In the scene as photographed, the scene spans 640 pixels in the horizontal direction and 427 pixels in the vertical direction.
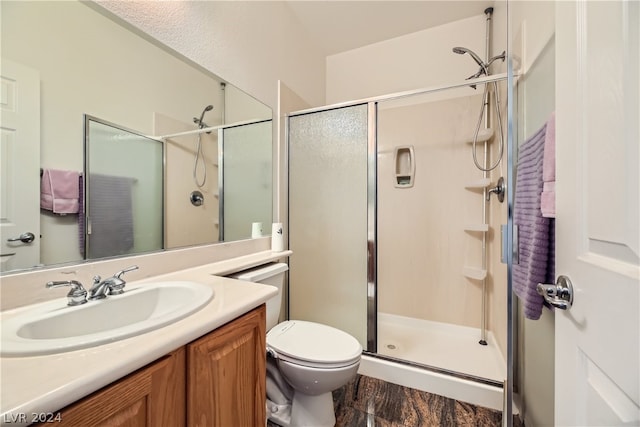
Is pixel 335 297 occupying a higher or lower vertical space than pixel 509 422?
higher

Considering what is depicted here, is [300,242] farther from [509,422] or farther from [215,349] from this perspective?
[509,422]

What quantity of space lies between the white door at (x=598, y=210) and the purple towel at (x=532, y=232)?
268mm

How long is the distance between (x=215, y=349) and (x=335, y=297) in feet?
4.23

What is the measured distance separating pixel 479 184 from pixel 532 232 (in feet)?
3.82

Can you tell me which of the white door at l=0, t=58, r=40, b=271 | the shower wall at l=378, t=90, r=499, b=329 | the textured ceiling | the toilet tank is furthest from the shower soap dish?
the white door at l=0, t=58, r=40, b=271

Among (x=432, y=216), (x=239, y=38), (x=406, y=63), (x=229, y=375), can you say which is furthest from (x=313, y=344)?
(x=406, y=63)

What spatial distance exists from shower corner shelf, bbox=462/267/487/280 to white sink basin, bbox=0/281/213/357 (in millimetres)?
1967

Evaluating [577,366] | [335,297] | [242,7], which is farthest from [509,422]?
[242,7]

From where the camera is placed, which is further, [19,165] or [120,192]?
[120,192]

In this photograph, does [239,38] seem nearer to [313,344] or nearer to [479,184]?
[313,344]

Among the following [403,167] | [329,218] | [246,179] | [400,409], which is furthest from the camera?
[403,167]

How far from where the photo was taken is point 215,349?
0.68m

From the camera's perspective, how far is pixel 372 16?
79.5 inches

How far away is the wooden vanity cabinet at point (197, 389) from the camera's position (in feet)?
1.52
